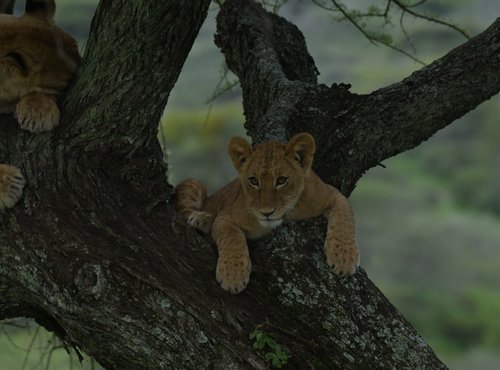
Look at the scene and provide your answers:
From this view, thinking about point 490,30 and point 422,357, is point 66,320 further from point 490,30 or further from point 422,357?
point 490,30

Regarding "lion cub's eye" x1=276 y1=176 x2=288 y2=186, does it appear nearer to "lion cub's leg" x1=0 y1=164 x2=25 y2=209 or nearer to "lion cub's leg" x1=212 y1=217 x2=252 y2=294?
"lion cub's leg" x1=212 y1=217 x2=252 y2=294

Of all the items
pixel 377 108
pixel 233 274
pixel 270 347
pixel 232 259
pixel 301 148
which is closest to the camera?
pixel 270 347

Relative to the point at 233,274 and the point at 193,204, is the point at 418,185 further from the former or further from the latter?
the point at 233,274

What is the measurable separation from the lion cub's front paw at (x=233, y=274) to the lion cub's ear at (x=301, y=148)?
729mm

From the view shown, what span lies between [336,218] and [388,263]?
17746 millimetres

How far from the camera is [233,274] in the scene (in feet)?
13.5

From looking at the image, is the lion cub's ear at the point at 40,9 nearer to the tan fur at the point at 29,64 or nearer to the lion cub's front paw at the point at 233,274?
the tan fur at the point at 29,64

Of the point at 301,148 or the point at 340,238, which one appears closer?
the point at 340,238

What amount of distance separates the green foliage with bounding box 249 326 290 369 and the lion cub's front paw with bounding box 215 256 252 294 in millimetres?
242

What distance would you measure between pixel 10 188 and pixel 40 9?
1361 millimetres

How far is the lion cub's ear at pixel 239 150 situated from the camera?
481cm

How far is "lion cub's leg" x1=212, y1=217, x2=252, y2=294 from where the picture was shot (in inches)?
162

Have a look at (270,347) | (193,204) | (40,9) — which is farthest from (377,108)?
(40,9)

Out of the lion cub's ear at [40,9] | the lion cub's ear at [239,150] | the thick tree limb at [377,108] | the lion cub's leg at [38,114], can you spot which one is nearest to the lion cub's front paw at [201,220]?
the lion cub's ear at [239,150]
